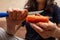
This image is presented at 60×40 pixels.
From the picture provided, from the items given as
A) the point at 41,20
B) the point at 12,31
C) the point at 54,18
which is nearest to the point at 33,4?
the point at 54,18

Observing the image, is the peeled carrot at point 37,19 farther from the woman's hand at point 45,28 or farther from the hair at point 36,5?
the hair at point 36,5

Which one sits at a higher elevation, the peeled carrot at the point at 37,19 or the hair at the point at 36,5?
the peeled carrot at the point at 37,19

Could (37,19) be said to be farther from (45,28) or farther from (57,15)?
(57,15)

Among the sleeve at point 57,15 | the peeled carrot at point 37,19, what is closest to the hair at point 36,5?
the sleeve at point 57,15

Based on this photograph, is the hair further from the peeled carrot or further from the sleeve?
the peeled carrot

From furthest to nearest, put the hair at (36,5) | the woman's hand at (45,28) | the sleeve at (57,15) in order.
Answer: the hair at (36,5) → the sleeve at (57,15) → the woman's hand at (45,28)

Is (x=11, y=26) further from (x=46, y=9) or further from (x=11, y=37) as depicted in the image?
(x=46, y=9)

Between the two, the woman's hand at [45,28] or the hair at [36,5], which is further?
the hair at [36,5]

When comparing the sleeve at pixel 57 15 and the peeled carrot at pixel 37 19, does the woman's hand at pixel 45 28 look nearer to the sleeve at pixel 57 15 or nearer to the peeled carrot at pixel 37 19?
the peeled carrot at pixel 37 19

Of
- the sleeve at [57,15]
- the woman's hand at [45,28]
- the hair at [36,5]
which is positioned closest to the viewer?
the woman's hand at [45,28]

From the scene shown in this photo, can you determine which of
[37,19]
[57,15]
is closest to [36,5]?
[57,15]

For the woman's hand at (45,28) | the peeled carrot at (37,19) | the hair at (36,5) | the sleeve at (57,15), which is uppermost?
the peeled carrot at (37,19)

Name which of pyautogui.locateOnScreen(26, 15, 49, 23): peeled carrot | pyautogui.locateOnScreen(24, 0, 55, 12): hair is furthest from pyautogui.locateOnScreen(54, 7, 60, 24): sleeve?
pyautogui.locateOnScreen(26, 15, 49, 23): peeled carrot
